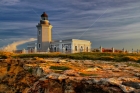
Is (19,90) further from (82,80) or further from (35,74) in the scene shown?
(82,80)

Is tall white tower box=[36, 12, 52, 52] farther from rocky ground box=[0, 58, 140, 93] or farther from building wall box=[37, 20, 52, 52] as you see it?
rocky ground box=[0, 58, 140, 93]

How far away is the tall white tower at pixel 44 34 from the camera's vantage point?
4634cm

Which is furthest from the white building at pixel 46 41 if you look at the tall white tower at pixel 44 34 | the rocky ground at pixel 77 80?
the rocky ground at pixel 77 80

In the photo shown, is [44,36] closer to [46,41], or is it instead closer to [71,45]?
[46,41]

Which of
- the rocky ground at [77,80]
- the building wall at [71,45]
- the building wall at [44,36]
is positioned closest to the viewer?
the rocky ground at [77,80]

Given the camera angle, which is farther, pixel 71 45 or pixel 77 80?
pixel 71 45

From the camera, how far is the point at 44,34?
153ft

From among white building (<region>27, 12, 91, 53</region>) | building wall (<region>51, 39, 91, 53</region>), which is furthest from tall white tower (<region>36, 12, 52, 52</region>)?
building wall (<region>51, 39, 91, 53</region>)

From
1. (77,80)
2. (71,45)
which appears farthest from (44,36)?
(77,80)

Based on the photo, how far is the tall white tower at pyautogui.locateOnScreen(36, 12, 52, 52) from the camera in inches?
1825

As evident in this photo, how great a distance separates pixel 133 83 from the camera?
12.2m

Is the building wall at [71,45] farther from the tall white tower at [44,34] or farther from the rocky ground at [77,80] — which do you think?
the rocky ground at [77,80]

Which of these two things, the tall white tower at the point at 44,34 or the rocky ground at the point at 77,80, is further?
the tall white tower at the point at 44,34

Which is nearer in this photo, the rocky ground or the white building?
the rocky ground
